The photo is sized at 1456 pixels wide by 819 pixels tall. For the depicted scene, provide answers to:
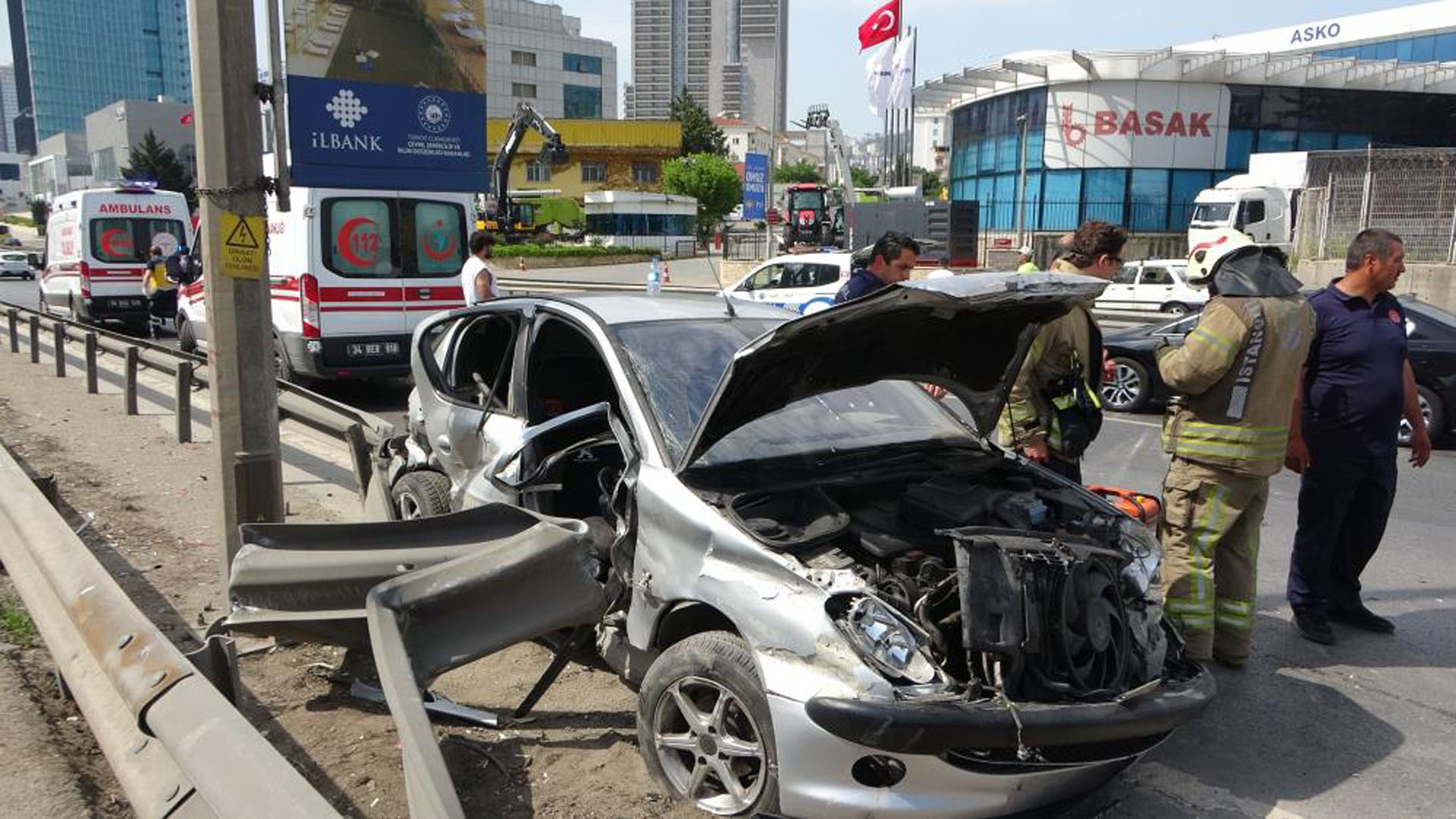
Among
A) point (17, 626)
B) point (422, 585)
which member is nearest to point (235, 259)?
point (422, 585)

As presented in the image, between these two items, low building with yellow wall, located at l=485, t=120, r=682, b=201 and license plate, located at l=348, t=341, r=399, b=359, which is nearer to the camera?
license plate, located at l=348, t=341, r=399, b=359

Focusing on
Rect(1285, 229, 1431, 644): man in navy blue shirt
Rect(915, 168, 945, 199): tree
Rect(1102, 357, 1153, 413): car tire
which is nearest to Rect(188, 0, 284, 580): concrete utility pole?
Rect(1285, 229, 1431, 644): man in navy blue shirt

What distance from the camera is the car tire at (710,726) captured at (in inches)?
118

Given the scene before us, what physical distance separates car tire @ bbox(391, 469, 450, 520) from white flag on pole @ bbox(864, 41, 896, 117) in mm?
26020

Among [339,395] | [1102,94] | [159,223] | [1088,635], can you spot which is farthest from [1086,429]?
[1102,94]

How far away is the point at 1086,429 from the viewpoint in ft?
15.7

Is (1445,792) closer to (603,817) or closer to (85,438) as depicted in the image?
(603,817)

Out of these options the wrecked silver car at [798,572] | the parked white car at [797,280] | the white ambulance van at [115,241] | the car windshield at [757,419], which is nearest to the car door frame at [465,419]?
the wrecked silver car at [798,572]

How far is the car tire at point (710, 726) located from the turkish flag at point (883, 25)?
1108 inches

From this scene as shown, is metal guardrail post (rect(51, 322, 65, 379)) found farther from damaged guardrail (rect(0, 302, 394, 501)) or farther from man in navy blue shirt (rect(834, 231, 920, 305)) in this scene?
man in navy blue shirt (rect(834, 231, 920, 305))

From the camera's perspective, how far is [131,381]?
10258 mm

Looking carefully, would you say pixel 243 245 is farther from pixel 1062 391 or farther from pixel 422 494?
pixel 1062 391

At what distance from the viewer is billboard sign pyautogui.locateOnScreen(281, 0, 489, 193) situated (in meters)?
5.10

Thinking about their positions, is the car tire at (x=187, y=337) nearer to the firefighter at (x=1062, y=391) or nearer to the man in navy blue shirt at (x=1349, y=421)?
the firefighter at (x=1062, y=391)
